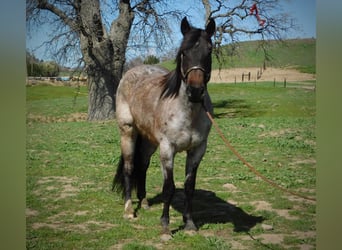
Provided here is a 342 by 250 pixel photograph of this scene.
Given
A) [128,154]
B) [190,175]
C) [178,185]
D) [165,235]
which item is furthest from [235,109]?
[165,235]

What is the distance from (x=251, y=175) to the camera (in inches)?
219

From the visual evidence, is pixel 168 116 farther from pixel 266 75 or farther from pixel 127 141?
pixel 127 141

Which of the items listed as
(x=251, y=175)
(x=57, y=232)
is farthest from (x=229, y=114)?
(x=57, y=232)

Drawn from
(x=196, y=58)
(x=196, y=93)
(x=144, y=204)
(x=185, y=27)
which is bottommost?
(x=144, y=204)

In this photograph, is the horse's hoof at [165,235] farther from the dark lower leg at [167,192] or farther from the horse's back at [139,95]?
the horse's back at [139,95]

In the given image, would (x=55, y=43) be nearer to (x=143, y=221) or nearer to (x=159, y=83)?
(x=159, y=83)

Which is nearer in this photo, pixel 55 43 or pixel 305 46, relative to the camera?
pixel 305 46

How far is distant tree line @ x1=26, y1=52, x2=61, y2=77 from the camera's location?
3805mm

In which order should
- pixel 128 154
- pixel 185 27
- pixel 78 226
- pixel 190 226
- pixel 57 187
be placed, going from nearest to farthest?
1. pixel 185 27
2. pixel 190 226
3. pixel 78 226
4. pixel 128 154
5. pixel 57 187

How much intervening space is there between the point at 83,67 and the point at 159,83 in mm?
1917

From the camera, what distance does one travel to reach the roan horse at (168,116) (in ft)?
10.0

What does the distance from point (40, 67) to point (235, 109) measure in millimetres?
2821

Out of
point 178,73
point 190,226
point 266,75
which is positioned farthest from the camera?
point 266,75

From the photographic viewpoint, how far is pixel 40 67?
3982 millimetres
